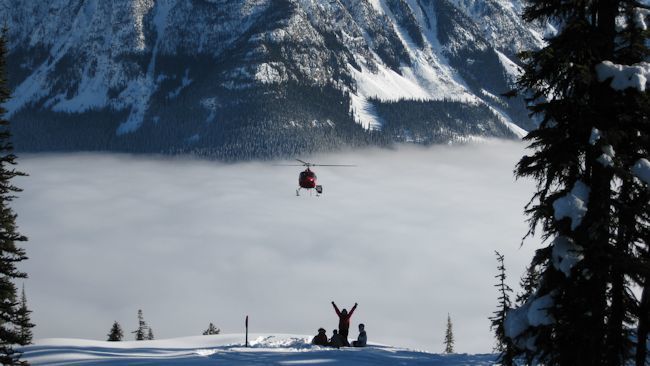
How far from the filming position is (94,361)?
20812 mm

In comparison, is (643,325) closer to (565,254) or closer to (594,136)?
(565,254)

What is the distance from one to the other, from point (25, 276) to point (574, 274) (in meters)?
18.2

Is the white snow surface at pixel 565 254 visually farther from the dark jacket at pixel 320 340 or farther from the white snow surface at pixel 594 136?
the dark jacket at pixel 320 340

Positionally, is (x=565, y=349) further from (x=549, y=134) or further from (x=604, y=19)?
(x=604, y=19)

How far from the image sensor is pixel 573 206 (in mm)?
11898

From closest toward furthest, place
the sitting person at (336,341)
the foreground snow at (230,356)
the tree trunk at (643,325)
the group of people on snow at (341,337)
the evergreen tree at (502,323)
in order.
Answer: the tree trunk at (643,325)
the evergreen tree at (502,323)
the foreground snow at (230,356)
the sitting person at (336,341)
the group of people on snow at (341,337)

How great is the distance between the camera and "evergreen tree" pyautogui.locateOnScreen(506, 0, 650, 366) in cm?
1208

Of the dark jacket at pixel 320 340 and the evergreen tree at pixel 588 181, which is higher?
the evergreen tree at pixel 588 181

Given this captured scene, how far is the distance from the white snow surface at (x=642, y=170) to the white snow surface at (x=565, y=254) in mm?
1595

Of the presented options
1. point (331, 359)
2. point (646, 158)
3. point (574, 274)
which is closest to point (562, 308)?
point (574, 274)

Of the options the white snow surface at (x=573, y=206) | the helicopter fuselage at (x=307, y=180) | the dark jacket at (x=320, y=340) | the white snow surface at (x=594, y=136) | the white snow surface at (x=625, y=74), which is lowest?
the dark jacket at (x=320, y=340)

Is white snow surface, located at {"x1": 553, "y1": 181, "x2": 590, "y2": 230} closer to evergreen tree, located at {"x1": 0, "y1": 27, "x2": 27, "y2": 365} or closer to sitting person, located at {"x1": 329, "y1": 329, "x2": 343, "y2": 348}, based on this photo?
sitting person, located at {"x1": 329, "y1": 329, "x2": 343, "y2": 348}

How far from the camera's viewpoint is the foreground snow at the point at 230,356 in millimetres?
20406

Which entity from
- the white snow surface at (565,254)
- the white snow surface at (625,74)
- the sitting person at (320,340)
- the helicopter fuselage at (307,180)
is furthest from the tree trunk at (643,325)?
the helicopter fuselage at (307,180)
